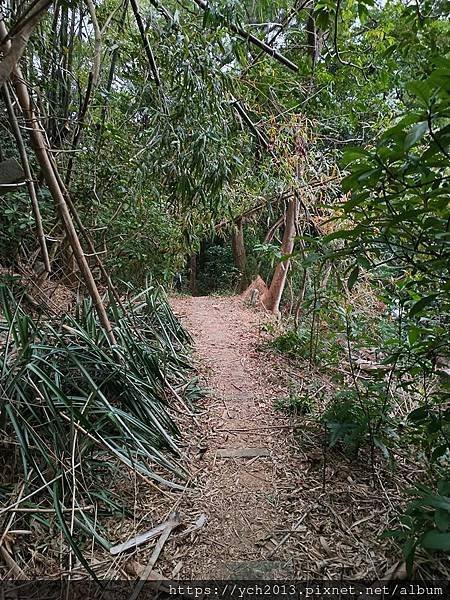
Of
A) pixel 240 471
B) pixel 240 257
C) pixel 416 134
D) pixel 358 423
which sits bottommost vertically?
pixel 240 471

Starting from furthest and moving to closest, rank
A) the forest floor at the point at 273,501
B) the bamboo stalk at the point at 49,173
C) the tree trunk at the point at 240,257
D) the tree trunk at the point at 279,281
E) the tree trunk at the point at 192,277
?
the tree trunk at the point at 192,277, the tree trunk at the point at 240,257, the tree trunk at the point at 279,281, the bamboo stalk at the point at 49,173, the forest floor at the point at 273,501

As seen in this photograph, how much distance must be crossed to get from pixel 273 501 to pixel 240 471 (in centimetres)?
22

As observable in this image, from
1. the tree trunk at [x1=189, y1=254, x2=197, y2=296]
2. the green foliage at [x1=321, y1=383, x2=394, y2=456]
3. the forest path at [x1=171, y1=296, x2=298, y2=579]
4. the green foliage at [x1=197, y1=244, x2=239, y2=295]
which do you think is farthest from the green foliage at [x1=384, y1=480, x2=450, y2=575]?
the tree trunk at [x1=189, y1=254, x2=197, y2=296]

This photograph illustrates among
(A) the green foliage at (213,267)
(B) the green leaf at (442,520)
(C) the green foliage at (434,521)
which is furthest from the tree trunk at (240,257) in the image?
(B) the green leaf at (442,520)

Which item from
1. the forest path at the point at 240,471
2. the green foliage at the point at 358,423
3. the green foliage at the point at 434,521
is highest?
the green foliage at the point at 434,521

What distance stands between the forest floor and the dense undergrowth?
18 centimetres

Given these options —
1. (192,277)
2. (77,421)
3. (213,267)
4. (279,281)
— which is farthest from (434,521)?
(213,267)

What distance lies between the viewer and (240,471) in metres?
1.63

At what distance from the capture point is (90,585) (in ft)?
3.40

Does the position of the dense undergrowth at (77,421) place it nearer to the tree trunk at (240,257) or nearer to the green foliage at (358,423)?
the green foliage at (358,423)

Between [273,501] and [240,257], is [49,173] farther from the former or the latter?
[240,257]

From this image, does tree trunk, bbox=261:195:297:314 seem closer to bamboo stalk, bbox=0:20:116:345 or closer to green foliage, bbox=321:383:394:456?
green foliage, bbox=321:383:394:456

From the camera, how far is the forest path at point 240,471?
1164 mm

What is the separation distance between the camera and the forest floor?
115 cm
